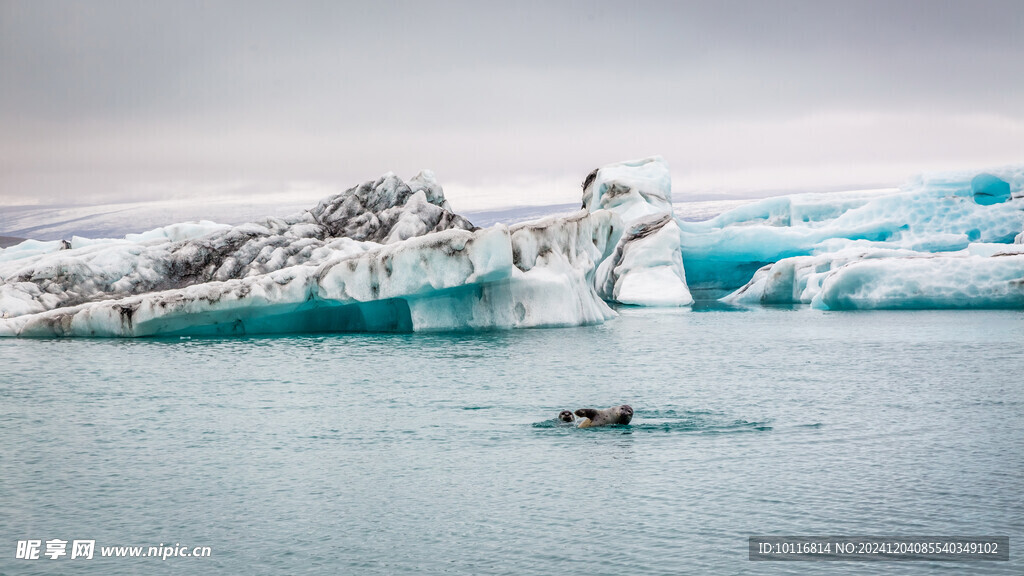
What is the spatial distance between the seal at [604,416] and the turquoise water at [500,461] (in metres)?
0.25

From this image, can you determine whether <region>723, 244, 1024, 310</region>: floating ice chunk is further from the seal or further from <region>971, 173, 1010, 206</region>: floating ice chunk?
the seal

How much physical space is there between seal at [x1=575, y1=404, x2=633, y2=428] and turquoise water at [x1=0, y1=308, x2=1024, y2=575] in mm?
248

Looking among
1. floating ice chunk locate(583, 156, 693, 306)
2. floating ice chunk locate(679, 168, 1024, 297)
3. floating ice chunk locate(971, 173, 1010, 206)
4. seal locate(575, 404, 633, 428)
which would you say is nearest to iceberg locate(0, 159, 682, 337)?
floating ice chunk locate(583, 156, 693, 306)

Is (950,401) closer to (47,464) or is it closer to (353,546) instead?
(353,546)

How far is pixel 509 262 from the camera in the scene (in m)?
23.7

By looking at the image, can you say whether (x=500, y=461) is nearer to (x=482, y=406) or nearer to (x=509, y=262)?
(x=482, y=406)

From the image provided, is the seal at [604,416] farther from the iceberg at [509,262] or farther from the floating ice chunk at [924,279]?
the floating ice chunk at [924,279]

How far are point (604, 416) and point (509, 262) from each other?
1229 centimetres

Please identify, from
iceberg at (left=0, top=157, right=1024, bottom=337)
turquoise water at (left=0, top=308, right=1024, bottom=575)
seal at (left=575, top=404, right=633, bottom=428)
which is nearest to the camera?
turquoise water at (left=0, top=308, right=1024, bottom=575)

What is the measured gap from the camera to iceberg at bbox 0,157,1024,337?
80.4 feet

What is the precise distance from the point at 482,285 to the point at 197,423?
1386 centimetres
